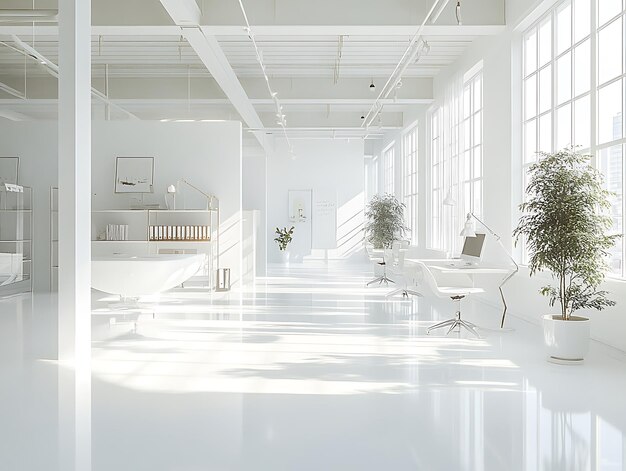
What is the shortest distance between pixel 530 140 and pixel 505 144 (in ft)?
1.44

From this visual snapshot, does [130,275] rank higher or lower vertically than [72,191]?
lower

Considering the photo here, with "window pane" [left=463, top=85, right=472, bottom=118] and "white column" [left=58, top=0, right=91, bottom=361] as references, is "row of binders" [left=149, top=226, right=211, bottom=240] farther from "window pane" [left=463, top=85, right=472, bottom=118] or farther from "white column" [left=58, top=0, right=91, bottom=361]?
"white column" [left=58, top=0, right=91, bottom=361]

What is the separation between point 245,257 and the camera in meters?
12.0

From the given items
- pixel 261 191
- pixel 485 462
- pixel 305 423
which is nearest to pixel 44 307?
pixel 305 423

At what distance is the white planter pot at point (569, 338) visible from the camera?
16.4ft

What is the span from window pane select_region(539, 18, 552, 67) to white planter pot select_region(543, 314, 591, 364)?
3.60m

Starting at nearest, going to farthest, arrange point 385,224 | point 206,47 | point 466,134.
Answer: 1. point 206,47
2. point 466,134
3. point 385,224

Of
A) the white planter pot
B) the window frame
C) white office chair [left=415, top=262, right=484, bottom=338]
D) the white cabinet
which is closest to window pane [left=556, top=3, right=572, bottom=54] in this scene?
white office chair [left=415, top=262, right=484, bottom=338]

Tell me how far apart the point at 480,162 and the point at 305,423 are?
6.92 meters

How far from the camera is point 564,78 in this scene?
6.97 m

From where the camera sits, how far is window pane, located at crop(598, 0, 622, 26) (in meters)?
5.82

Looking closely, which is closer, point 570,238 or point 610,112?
point 570,238

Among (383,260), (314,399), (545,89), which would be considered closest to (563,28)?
(545,89)

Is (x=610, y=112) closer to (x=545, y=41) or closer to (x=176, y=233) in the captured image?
(x=545, y=41)
